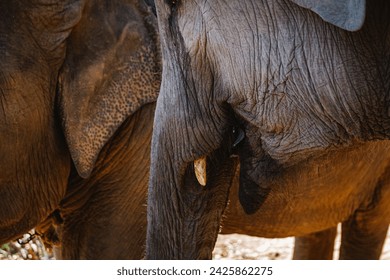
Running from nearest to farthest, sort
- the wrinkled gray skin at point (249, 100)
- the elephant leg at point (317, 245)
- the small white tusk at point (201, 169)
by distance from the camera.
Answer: the wrinkled gray skin at point (249, 100) → the small white tusk at point (201, 169) → the elephant leg at point (317, 245)

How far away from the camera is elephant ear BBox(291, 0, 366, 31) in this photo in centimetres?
219

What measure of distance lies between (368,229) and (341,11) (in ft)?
5.93

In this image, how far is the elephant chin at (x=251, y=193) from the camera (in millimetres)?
2766

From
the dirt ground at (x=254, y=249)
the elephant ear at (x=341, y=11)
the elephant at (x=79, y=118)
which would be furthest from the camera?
the dirt ground at (x=254, y=249)

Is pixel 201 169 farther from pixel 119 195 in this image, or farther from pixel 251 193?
pixel 119 195

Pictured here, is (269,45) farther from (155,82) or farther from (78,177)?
(78,177)

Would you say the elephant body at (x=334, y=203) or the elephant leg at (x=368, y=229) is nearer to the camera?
the elephant body at (x=334, y=203)

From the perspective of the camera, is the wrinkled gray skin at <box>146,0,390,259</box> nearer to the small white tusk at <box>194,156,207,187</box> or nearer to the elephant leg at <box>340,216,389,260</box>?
the small white tusk at <box>194,156,207,187</box>

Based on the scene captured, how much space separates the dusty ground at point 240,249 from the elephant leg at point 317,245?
59 centimetres

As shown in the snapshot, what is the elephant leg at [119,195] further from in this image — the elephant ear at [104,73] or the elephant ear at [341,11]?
the elephant ear at [341,11]

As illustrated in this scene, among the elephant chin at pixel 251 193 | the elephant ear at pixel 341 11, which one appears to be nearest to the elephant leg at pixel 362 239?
the elephant chin at pixel 251 193

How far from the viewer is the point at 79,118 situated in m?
3.26

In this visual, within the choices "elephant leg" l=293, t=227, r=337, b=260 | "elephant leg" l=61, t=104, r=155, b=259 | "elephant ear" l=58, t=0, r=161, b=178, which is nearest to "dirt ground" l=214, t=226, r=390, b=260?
"elephant leg" l=293, t=227, r=337, b=260
